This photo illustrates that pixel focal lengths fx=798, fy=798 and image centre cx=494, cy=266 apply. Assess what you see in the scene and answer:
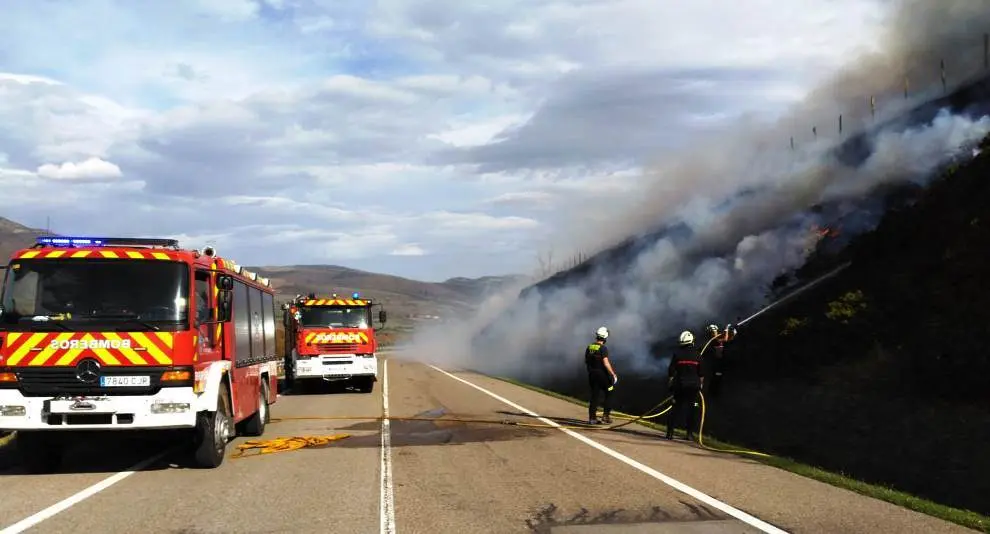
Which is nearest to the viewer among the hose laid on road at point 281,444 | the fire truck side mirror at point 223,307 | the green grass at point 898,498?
the green grass at point 898,498

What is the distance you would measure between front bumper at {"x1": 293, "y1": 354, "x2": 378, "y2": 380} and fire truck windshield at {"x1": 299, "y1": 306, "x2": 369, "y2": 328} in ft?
3.28

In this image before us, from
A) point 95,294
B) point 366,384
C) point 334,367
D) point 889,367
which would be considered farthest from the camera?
point 889,367

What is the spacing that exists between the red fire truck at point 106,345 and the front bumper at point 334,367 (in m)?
14.0

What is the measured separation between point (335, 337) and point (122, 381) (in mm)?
15463

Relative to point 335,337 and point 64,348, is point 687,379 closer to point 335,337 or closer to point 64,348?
point 64,348

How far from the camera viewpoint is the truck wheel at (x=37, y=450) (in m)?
10.0

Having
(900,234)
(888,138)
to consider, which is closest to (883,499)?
(900,234)

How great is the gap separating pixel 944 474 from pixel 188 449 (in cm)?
1502

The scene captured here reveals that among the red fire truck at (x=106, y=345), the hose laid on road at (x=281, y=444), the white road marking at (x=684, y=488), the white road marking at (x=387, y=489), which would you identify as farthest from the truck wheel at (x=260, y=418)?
the white road marking at (x=684, y=488)

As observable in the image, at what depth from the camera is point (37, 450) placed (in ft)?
32.9

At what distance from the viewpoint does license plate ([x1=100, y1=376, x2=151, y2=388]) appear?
9.44m

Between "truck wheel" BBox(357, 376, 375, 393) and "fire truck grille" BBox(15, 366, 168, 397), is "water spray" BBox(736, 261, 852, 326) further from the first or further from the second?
"fire truck grille" BBox(15, 366, 168, 397)

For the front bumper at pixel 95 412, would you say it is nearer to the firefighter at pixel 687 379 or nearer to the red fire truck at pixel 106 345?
the red fire truck at pixel 106 345

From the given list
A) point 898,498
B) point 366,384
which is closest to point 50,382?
point 898,498
